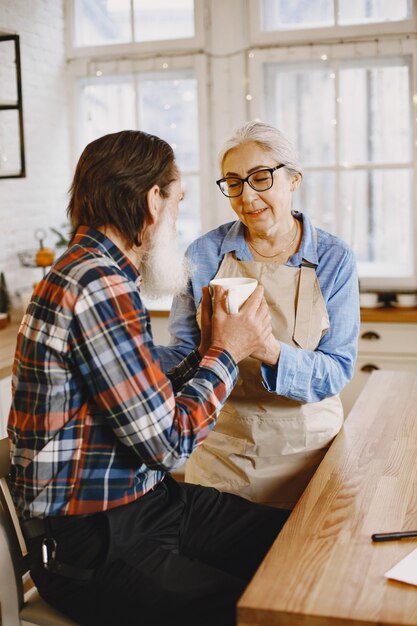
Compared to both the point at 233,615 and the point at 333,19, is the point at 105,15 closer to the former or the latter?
the point at 333,19

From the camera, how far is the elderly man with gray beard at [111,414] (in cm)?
145

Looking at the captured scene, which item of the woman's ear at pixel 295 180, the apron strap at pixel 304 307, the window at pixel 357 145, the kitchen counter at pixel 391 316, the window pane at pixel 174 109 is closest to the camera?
the apron strap at pixel 304 307

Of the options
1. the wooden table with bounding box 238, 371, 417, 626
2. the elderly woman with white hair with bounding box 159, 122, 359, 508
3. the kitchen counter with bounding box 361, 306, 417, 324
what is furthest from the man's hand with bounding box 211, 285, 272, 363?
the kitchen counter with bounding box 361, 306, 417, 324

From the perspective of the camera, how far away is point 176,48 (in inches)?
176

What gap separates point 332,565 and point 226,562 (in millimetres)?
470

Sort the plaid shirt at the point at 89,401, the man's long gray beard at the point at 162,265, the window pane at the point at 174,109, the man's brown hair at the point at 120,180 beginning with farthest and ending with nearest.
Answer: the window pane at the point at 174,109
the man's long gray beard at the point at 162,265
the man's brown hair at the point at 120,180
the plaid shirt at the point at 89,401

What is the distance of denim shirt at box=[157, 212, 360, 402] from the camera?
2.01m

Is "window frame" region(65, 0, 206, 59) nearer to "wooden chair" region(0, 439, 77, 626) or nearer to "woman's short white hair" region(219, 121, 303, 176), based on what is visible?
"woman's short white hair" region(219, 121, 303, 176)

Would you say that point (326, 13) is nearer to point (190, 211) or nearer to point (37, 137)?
point (190, 211)

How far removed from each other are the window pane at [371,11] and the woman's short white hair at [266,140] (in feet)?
7.63

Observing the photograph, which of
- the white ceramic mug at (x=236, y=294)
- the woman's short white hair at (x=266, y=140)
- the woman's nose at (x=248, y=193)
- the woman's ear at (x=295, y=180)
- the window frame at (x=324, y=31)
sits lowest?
the white ceramic mug at (x=236, y=294)

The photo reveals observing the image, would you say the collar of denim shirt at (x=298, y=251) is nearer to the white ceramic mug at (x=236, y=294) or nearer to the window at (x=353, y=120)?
the white ceramic mug at (x=236, y=294)

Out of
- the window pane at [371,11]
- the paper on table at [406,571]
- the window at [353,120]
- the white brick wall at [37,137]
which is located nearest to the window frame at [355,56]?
the window at [353,120]

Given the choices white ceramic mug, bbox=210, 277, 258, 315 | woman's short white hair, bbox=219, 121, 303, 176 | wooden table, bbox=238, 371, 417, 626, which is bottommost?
wooden table, bbox=238, 371, 417, 626
